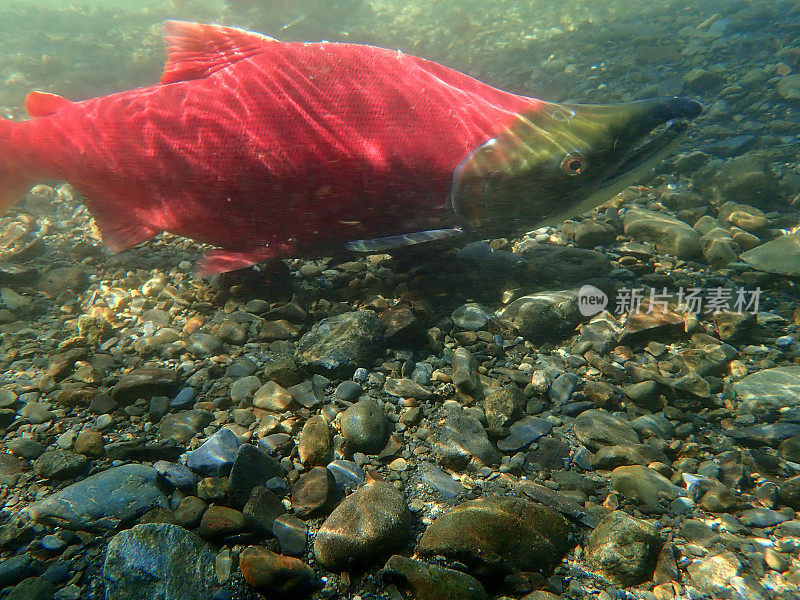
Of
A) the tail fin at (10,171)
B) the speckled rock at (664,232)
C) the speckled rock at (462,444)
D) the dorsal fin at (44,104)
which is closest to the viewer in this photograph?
the speckled rock at (462,444)

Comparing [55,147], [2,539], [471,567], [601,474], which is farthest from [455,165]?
[55,147]

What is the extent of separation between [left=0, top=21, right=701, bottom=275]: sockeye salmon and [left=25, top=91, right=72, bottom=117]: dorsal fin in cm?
25

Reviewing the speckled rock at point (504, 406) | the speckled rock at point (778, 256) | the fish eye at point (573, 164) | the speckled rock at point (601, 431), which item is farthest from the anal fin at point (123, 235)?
the speckled rock at point (778, 256)

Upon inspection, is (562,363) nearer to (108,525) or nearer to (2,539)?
(108,525)

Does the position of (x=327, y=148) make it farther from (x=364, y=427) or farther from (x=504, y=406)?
(x=504, y=406)

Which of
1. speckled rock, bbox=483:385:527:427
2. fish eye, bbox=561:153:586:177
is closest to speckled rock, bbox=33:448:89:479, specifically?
speckled rock, bbox=483:385:527:427

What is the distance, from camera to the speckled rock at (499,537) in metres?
1.32

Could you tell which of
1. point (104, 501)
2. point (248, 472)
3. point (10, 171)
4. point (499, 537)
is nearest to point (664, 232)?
point (499, 537)

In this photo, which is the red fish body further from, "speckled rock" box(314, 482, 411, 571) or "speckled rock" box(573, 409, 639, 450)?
"speckled rock" box(314, 482, 411, 571)

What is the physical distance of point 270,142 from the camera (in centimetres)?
233

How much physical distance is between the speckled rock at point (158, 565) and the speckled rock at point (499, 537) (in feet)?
2.53

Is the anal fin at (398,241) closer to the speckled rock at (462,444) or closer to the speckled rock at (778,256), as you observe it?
the speckled rock at (462,444)

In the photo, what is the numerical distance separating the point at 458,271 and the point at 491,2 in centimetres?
1657

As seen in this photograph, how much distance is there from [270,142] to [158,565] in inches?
85.8
